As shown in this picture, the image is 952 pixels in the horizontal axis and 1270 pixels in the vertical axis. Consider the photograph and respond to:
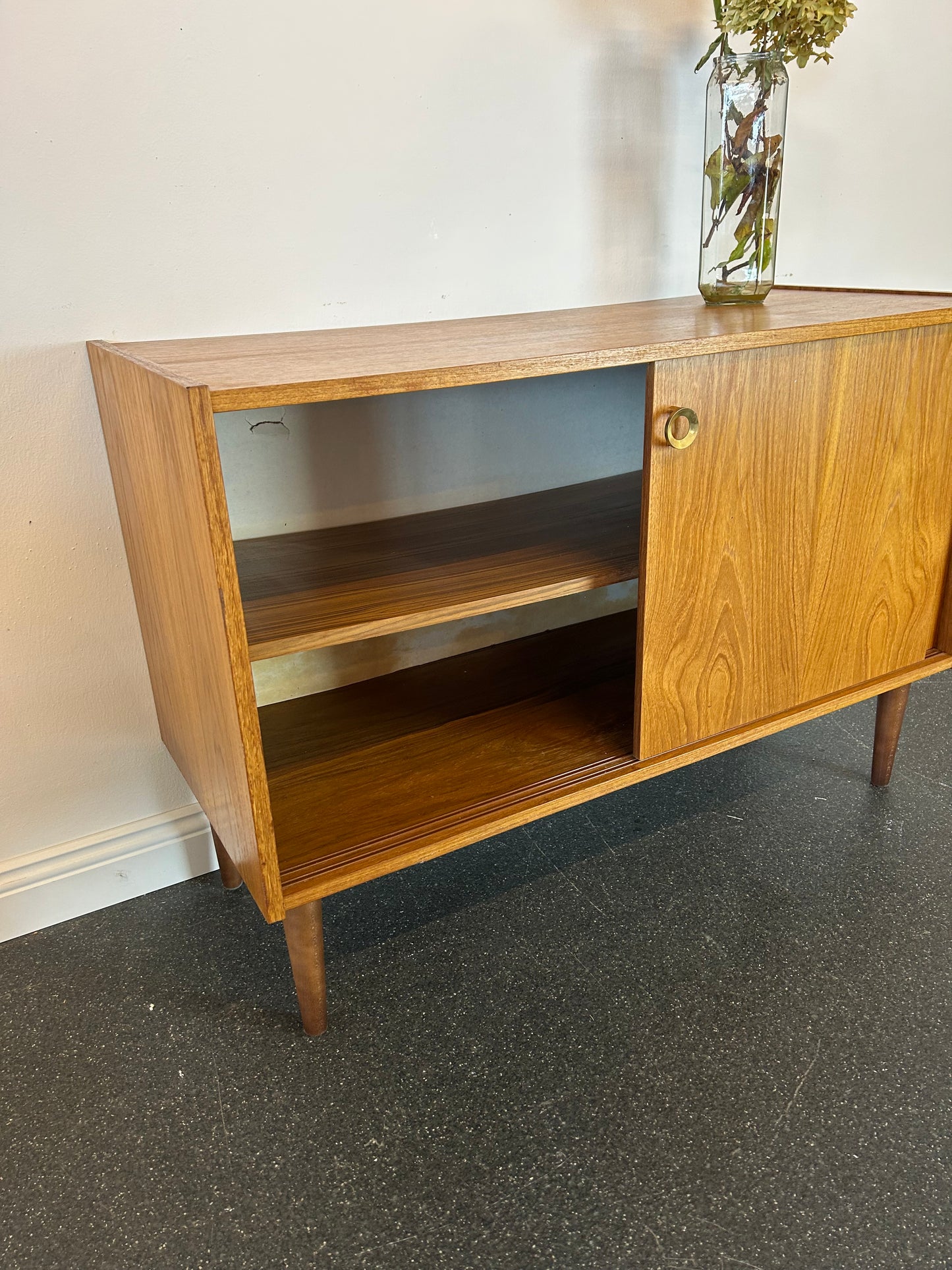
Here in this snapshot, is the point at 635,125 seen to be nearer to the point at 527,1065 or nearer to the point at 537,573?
the point at 537,573

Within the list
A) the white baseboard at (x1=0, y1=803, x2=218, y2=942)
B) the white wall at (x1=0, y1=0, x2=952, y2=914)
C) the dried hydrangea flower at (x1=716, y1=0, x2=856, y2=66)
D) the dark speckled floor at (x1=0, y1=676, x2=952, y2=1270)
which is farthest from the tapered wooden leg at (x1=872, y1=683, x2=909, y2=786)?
the white baseboard at (x1=0, y1=803, x2=218, y2=942)

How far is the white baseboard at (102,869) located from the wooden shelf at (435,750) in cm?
20

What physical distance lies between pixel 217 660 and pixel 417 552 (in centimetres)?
36

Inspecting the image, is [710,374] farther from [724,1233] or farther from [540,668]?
[724,1233]

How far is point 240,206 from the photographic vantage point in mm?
1019

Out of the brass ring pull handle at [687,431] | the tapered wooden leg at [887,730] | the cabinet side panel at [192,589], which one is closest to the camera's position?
the cabinet side panel at [192,589]

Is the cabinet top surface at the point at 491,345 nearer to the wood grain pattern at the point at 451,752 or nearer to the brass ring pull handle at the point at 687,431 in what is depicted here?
the brass ring pull handle at the point at 687,431

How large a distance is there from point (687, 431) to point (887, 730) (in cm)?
66

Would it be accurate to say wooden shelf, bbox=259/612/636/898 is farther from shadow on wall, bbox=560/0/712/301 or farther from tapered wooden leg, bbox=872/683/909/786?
shadow on wall, bbox=560/0/712/301

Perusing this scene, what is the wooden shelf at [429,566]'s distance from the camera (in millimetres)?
858

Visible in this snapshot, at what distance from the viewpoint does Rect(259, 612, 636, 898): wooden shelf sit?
901 mm

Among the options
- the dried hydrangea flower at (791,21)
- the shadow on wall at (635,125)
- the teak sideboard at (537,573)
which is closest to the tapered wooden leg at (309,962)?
the teak sideboard at (537,573)

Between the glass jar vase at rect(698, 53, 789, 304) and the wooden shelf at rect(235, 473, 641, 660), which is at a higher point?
the glass jar vase at rect(698, 53, 789, 304)

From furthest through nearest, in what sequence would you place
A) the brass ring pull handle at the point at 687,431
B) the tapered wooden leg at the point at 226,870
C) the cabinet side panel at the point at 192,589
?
the tapered wooden leg at the point at 226,870, the brass ring pull handle at the point at 687,431, the cabinet side panel at the point at 192,589
